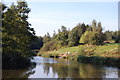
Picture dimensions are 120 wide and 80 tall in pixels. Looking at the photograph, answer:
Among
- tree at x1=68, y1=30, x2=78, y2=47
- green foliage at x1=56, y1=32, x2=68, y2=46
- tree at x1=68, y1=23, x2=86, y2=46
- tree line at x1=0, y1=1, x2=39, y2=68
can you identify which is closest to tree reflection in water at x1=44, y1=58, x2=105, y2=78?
tree line at x1=0, y1=1, x2=39, y2=68

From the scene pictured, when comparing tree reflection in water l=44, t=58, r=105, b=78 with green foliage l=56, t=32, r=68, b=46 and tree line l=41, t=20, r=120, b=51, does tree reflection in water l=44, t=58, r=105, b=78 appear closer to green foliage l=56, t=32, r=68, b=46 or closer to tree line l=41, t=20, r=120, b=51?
tree line l=41, t=20, r=120, b=51

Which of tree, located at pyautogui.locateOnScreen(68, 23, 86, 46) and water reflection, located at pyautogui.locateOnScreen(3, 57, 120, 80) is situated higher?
tree, located at pyautogui.locateOnScreen(68, 23, 86, 46)

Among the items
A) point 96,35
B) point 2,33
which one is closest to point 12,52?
point 2,33

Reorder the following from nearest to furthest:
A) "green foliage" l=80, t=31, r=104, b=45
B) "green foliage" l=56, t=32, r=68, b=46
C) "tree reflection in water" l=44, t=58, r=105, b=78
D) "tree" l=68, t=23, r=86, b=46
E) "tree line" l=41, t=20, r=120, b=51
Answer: "tree reflection in water" l=44, t=58, r=105, b=78 < "green foliage" l=80, t=31, r=104, b=45 < "tree line" l=41, t=20, r=120, b=51 < "tree" l=68, t=23, r=86, b=46 < "green foliage" l=56, t=32, r=68, b=46

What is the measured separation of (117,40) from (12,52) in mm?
55276

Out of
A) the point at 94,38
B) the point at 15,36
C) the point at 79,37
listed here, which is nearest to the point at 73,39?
the point at 79,37

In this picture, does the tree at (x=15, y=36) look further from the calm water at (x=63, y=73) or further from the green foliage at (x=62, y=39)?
the green foliage at (x=62, y=39)

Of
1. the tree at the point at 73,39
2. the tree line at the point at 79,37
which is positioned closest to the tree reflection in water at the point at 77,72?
the tree line at the point at 79,37

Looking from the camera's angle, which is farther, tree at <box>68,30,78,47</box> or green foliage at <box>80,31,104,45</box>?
tree at <box>68,30,78,47</box>

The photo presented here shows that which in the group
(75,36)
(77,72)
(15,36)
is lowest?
(77,72)

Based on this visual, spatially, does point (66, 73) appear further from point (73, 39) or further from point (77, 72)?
point (73, 39)

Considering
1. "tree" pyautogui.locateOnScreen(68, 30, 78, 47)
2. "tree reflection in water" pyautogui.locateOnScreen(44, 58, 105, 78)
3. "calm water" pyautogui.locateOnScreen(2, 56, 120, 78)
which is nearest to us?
"calm water" pyautogui.locateOnScreen(2, 56, 120, 78)

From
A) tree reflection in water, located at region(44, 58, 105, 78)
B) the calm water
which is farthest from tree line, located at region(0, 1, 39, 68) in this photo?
tree reflection in water, located at region(44, 58, 105, 78)

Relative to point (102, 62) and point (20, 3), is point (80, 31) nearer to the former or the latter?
point (102, 62)
